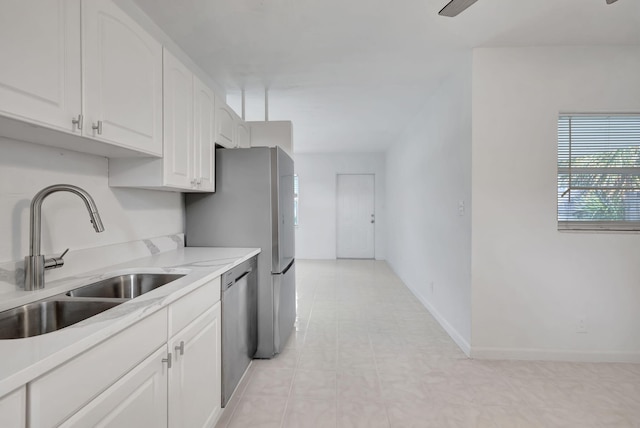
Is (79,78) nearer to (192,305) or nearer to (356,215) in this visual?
(192,305)

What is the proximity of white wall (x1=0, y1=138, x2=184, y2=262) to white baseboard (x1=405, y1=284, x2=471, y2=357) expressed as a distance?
Result: 259 cm

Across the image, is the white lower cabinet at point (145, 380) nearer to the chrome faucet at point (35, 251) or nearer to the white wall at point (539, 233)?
the chrome faucet at point (35, 251)

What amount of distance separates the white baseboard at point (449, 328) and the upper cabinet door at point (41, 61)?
115 inches

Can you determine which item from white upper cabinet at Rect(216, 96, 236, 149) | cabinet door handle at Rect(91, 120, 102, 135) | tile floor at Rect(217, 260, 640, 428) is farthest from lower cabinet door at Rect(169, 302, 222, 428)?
white upper cabinet at Rect(216, 96, 236, 149)

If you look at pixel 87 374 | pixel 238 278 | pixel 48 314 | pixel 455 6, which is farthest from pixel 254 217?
pixel 455 6

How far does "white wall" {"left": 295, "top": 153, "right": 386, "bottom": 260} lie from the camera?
7.16 metres

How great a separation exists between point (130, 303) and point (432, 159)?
326 cm

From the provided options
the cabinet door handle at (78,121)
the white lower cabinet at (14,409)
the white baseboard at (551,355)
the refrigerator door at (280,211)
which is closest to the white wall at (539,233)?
the white baseboard at (551,355)

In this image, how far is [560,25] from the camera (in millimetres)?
2150

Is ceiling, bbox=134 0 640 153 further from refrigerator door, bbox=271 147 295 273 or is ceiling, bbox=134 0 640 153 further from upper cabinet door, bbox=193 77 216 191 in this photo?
refrigerator door, bbox=271 147 295 273

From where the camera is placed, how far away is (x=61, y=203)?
1.48 m

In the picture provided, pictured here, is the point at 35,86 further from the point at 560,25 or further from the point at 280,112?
the point at 280,112

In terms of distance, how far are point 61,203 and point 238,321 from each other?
1.18 metres

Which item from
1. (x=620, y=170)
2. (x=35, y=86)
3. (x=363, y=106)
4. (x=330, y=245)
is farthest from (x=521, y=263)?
(x=330, y=245)
